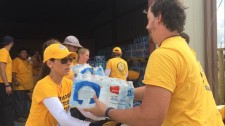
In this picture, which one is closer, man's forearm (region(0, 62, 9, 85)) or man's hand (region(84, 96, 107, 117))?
man's hand (region(84, 96, 107, 117))

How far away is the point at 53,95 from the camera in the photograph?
2674 millimetres

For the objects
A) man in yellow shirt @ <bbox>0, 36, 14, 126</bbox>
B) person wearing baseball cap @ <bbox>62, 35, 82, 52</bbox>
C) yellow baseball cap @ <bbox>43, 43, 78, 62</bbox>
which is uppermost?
person wearing baseball cap @ <bbox>62, 35, 82, 52</bbox>

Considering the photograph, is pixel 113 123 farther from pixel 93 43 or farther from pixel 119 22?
pixel 93 43

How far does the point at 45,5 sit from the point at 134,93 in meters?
16.2

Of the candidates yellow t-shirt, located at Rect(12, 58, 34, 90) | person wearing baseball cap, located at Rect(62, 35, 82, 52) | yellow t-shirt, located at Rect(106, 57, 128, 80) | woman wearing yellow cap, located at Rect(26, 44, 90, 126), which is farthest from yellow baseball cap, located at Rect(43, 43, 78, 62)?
yellow t-shirt, located at Rect(12, 58, 34, 90)

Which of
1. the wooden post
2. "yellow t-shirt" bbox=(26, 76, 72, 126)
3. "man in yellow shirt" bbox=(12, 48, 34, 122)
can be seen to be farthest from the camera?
"man in yellow shirt" bbox=(12, 48, 34, 122)

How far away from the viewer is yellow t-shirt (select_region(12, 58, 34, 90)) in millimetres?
8633

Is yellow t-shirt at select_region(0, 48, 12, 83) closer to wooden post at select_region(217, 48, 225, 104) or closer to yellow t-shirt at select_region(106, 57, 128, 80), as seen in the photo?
yellow t-shirt at select_region(106, 57, 128, 80)

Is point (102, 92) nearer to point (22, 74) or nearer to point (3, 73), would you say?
point (3, 73)

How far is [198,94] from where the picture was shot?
6.58 ft

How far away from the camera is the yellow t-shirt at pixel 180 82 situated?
1.87 metres

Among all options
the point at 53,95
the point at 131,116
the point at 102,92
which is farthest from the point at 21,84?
the point at 131,116

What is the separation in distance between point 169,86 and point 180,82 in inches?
4.3

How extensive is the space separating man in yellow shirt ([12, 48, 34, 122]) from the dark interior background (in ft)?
20.4
